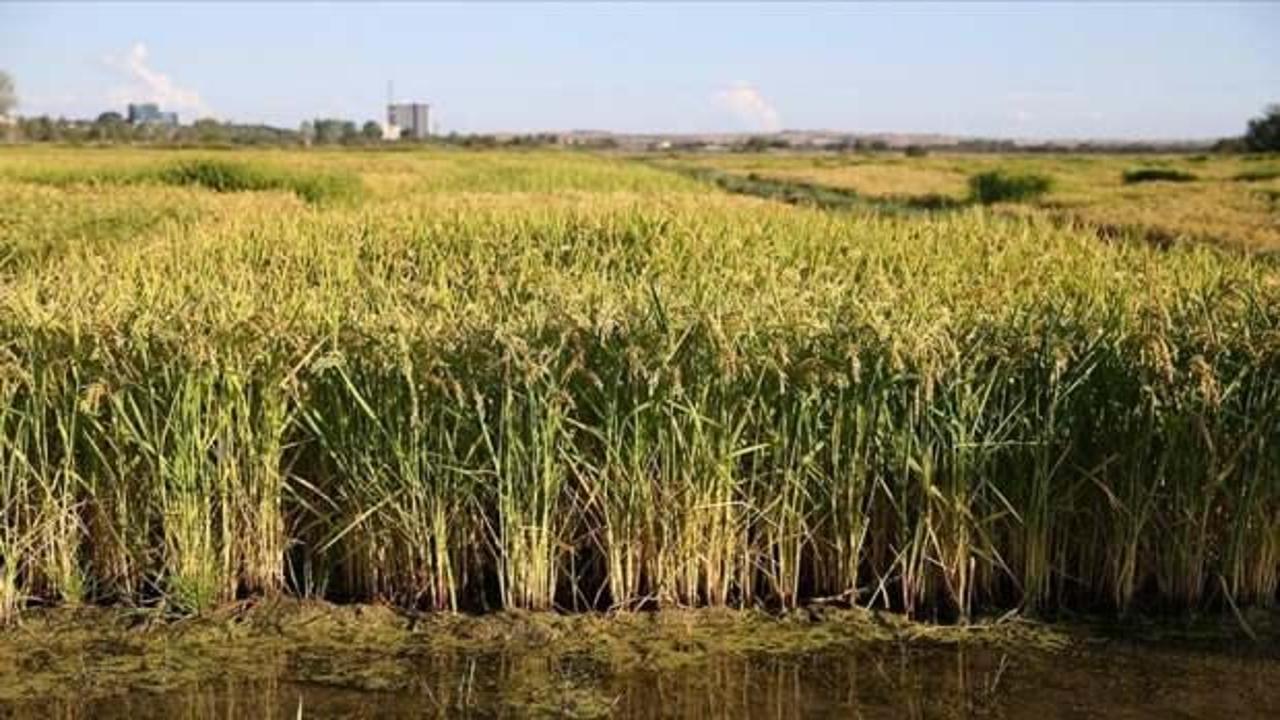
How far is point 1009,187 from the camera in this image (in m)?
39.4

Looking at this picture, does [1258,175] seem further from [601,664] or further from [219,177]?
[601,664]

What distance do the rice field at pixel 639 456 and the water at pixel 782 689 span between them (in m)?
0.39

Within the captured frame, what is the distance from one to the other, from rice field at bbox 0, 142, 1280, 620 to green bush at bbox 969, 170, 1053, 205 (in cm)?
3414

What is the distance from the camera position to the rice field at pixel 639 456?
477cm

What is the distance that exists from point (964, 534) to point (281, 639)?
2560mm

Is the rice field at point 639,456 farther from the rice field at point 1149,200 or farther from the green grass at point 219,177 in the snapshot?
the green grass at point 219,177

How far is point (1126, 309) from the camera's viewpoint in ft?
18.5

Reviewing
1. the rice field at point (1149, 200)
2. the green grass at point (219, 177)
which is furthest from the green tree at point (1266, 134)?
the green grass at point (219, 177)

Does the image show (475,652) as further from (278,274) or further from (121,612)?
(278,274)

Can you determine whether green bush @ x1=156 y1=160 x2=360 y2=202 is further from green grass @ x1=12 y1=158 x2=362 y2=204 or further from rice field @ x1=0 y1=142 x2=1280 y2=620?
rice field @ x1=0 y1=142 x2=1280 y2=620

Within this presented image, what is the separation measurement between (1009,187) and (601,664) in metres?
37.2

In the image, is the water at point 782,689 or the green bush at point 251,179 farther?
the green bush at point 251,179

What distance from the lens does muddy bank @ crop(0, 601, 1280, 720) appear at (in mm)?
4289

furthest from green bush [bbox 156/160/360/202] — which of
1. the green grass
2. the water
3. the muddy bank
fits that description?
the water
